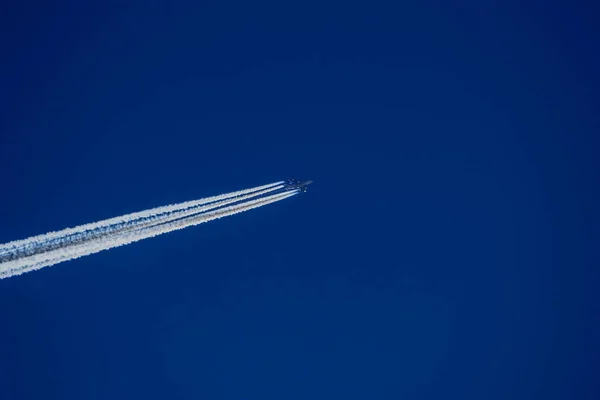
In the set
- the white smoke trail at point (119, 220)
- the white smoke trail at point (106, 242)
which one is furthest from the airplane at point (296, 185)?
the white smoke trail at point (106, 242)

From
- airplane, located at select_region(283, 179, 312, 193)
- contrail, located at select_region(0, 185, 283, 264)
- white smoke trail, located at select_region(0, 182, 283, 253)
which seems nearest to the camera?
contrail, located at select_region(0, 185, 283, 264)

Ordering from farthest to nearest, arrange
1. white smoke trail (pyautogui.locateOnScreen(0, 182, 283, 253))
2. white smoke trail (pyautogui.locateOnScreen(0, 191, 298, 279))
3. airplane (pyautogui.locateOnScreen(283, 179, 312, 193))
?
1. airplane (pyautogui.locateOnScreen(283, 179, 312, 193))
2. white smoke trail (pyautogui.locateOnScreen(0, 182, 283, 253))
3. white smoke trail (pyautogui.locateOnScreen(0, 191, 298, 279))

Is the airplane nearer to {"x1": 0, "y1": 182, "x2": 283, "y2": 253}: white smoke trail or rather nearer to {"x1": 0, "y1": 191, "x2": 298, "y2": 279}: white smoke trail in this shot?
{"x1": 0, "y1": 182, "x2": 283, "y2": 253}: white smoke trail

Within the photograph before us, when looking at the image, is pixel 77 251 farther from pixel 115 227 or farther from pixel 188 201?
pixel 188 201

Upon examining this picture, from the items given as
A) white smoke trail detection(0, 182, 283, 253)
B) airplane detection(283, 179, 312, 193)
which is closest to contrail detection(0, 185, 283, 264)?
white smoke trail detection(0, 182, 283, 253)

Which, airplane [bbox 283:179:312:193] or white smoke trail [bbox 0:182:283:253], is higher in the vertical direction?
airplane [bbox 283:179:312:193]

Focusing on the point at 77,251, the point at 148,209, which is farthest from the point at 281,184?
the point at 77,251

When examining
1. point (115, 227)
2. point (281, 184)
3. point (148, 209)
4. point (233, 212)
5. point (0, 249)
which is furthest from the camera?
point (281, 184)
